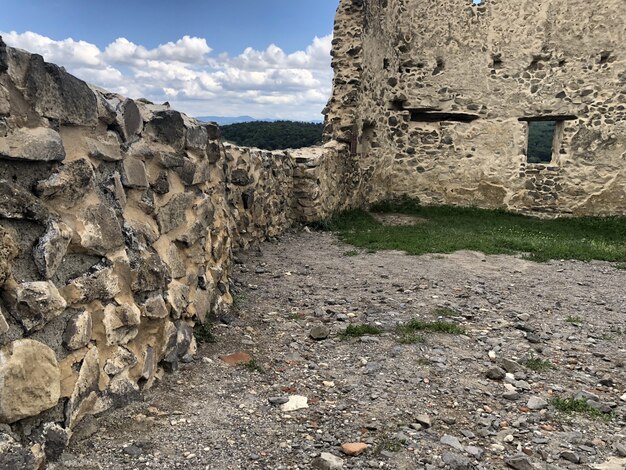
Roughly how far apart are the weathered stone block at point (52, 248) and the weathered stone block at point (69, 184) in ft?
0.47

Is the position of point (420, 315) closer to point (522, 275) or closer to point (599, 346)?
point (599, 346)

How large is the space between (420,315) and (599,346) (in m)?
1.48

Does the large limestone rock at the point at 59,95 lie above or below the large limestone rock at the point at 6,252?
above

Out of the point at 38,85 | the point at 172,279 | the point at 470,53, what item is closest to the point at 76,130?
the point at 38,85

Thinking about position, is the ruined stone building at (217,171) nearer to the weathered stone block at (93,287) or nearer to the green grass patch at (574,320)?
the weathered stone block at (93,287)

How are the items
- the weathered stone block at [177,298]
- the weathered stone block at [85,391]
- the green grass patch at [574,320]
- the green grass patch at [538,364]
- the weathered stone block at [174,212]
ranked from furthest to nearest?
the green grass patch at [574,320] < the green grass patch at [538,364] < the weathered stone block at [174,212] < the weathered stone block at [177,298] < the weathered stone block at [85,391]

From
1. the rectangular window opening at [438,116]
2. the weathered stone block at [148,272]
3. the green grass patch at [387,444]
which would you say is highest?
the rectangular window opening at [438,116]

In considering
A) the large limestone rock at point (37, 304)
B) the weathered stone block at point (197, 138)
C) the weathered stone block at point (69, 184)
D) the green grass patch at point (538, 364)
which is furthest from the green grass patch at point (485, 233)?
the large limestone rock at point (37, 304)

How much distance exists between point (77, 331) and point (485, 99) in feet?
36.1

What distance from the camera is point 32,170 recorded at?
253 cm

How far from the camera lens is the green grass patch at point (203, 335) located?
403 centimetres

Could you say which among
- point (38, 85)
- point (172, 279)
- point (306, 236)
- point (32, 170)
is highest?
point (38, 85)

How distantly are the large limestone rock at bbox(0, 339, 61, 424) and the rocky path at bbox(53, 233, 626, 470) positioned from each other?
31 cm

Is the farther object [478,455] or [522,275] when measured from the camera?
[522,275]
